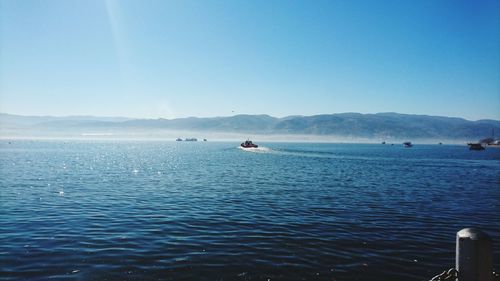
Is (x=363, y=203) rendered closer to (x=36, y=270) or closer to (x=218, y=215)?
(x=218, y=215)

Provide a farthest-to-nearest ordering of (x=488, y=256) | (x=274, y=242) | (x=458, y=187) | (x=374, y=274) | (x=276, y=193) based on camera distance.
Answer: (x=458, y=187) → (x=276, y=193) → (x=274, y=242) → (x=374, y=274) → (x=488, y=256)

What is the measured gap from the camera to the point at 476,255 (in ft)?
26.5

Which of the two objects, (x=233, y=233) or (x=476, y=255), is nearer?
(x=476, y=255)

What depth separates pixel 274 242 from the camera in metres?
18.9

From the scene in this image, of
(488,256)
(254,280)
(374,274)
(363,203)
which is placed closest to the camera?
(488,256)

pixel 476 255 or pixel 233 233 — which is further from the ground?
pixel 476 255

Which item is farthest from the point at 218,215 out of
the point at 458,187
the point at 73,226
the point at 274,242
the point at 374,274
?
→ the point at 458,187

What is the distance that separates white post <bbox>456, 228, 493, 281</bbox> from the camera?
8.00m

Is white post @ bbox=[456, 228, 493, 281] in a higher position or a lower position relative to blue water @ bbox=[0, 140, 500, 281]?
higher

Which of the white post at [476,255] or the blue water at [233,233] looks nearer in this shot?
the white post at [476,255]

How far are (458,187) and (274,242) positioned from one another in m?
38.9

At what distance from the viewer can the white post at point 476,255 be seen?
7996mm

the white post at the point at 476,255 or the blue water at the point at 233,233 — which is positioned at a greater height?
the white post at the point at 476,255

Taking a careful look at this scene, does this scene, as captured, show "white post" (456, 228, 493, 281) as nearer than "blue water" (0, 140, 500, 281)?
Yes
